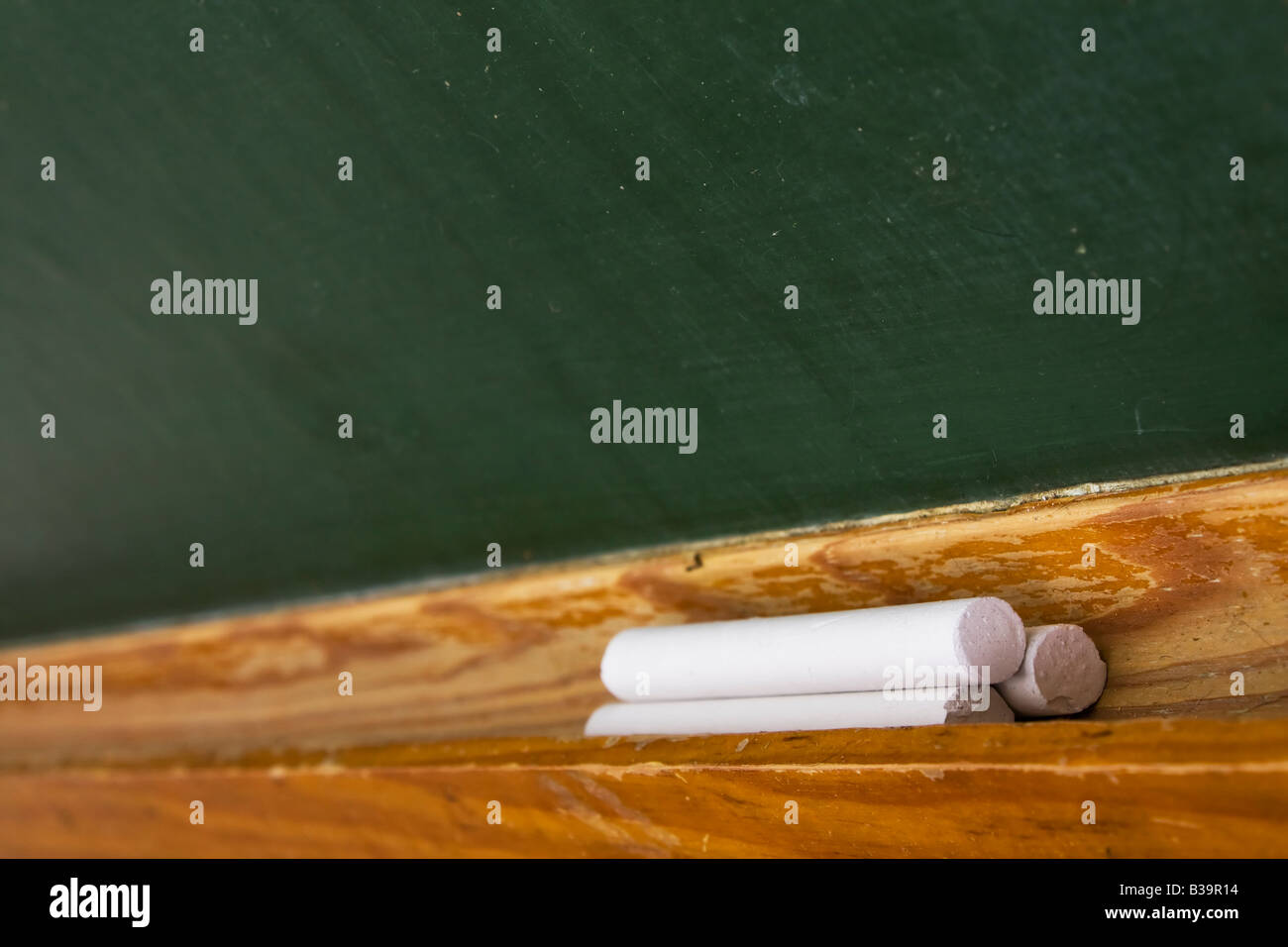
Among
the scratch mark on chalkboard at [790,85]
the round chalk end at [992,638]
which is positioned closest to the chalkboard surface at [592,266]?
the scratch mark on chalkboard at [790,85]

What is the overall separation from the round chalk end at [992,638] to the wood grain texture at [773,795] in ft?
0.16

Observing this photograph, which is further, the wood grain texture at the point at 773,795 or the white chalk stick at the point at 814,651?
the white chalk stick at the point at 814,651

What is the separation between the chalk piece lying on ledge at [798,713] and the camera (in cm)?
84

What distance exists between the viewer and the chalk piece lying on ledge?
84 centimetres

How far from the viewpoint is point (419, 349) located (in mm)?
1200

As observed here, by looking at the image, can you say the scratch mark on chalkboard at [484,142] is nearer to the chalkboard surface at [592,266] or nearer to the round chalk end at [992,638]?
the chalkboard surface at [592,266]

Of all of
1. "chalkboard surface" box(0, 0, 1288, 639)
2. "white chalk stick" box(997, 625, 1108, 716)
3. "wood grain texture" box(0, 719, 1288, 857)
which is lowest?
"wood grain texture" box(0, 719, 1288, 857)

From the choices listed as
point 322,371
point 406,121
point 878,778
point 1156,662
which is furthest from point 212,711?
point 1156,662

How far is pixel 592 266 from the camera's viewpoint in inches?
41.6

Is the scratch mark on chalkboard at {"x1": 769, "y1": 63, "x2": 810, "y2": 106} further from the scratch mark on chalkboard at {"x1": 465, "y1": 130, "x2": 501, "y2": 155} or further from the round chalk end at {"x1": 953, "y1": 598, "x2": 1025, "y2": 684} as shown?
the round chalk end at {"x1": 953, "y1": 598, "x2": 1025, "y2": 684}

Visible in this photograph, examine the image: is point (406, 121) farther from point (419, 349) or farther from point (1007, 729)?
point (1007, 729)

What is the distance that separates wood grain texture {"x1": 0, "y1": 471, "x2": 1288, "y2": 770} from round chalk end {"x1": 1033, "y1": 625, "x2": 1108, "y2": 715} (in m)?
0.02

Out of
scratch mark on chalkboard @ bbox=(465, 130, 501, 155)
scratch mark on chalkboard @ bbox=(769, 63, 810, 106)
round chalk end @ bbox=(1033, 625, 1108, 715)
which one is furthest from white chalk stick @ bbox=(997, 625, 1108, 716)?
scratch mark on chalkboard @ bbox=(465, 130, 501, 155)

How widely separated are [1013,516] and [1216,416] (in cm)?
16
